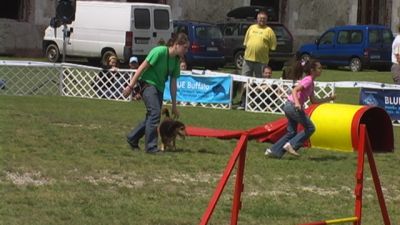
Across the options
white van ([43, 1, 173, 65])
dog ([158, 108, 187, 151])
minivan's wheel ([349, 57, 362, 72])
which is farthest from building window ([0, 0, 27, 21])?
dog ([158, 108, 187, 151])

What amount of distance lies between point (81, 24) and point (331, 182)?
A: 22656mm

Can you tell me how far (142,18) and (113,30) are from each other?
1.31 meters

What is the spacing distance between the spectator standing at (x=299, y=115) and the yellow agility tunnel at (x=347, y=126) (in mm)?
598

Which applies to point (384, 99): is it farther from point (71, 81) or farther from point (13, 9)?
point (13, 9)

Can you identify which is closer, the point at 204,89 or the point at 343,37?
the point at 204,89

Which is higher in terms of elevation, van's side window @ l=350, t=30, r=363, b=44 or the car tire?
van's side window @ l=350, t=30, r=363, b=44

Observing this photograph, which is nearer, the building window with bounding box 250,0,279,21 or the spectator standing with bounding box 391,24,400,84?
the spectator standing with bounding box 391,24,400,84

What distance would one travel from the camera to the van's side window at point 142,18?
104 ft

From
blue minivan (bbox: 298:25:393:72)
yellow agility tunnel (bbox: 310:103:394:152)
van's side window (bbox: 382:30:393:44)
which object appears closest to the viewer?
yellow agility tunnel (bbox: 310:103:394:152)

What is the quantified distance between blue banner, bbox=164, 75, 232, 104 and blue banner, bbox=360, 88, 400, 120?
10.2 feet

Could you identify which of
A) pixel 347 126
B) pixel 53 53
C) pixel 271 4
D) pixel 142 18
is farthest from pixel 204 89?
pixel 271 4

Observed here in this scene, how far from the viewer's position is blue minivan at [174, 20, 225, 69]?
104ft

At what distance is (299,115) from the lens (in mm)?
11766

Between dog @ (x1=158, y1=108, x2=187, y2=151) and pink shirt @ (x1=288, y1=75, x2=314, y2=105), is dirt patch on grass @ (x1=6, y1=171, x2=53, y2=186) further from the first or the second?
pink shirt @ (x1=288, y1=75, x2=314, y2=105)
